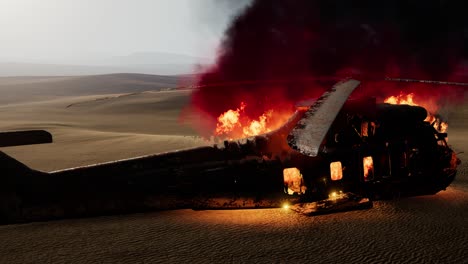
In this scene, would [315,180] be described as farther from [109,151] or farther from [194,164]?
[109,151]

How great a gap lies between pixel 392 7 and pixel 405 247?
15.0 m

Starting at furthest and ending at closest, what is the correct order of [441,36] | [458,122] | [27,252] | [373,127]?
[458,122]
[441,36]
[373,127]
[27,252]

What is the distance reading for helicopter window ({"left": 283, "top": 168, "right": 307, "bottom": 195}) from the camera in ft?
31.0

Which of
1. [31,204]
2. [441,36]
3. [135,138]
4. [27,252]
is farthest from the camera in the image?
[135,138]

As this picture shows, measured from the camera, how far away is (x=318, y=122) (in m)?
6.75

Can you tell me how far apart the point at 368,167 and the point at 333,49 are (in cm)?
1076

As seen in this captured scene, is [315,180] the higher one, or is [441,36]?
[441,36]

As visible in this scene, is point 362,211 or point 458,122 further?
point 458,122

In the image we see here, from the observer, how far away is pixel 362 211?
962cm

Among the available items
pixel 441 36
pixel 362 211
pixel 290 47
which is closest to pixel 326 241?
pixel 362 211

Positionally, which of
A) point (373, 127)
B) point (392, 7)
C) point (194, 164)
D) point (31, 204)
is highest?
point (392, 7)

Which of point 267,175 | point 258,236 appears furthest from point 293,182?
point 258,236

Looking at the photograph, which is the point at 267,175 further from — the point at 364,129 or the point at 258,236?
the point at 364,129

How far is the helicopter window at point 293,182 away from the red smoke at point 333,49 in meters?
9.63
